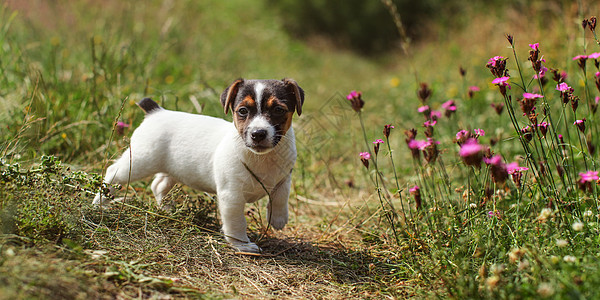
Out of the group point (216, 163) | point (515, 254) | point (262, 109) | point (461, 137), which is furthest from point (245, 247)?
point (515, 254)

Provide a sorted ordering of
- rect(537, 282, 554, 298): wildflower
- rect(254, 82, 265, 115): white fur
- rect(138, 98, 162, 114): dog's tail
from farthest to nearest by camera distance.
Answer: rect(138, 98, 162, 114): dog's tail → rect(254, 82, 265, 115): white fur → rect(537, 282, 554, 298): wildflower

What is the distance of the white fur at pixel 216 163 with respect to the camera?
3057mm

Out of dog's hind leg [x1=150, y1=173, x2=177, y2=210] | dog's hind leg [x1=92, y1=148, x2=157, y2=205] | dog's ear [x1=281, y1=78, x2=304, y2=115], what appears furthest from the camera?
dog's hind leg [x1=150, y1=173, x2=177, y2=210]

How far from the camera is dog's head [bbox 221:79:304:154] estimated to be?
2838mm

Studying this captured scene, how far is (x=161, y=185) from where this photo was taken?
3.77 metres

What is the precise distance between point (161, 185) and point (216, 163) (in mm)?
859

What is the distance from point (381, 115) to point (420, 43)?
776 centimetres

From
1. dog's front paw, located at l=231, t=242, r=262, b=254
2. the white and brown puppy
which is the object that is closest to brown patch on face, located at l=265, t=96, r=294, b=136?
the white and brown puppy

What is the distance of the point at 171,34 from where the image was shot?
8.90 metres

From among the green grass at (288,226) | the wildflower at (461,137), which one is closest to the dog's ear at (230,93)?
the green grass at (288,226)

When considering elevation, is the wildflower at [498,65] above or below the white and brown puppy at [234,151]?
above

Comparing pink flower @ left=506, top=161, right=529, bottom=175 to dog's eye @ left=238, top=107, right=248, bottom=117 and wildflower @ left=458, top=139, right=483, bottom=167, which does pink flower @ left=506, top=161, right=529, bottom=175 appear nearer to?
wildflower @ left=458, top=139, right=483, bottom=167

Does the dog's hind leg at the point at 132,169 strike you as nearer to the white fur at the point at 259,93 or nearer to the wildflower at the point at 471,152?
the white fur at the point at 259,93

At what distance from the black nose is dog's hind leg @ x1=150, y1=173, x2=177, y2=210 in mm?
1165
